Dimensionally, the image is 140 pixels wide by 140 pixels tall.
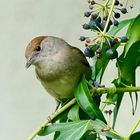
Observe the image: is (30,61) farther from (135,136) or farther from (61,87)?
(135,136)

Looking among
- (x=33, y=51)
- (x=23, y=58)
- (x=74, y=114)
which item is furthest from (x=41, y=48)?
(x=23, y=58)

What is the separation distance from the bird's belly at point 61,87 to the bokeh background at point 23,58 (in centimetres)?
77

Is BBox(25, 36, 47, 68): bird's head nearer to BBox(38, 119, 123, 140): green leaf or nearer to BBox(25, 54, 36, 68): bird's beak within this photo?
BBox(25, 54, 36, 68): bird's beak

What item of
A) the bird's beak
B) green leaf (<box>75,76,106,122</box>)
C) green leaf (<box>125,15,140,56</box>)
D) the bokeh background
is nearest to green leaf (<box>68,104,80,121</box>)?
green leaf (<box>75,76,106,122</box>)

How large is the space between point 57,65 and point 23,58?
2.81ft

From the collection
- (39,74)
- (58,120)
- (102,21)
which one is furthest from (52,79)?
(102,21)

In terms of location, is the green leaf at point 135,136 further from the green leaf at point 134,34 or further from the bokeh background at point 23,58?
the bokeh background at point 23,58

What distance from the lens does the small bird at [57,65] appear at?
1174mm

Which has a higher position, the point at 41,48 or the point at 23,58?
the point at 41,48

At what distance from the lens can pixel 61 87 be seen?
1.20 metres

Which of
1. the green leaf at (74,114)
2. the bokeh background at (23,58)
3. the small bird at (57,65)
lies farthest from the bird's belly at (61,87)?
the bokeh background at (23,58)

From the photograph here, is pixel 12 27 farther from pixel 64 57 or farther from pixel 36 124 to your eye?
pixel 64 57

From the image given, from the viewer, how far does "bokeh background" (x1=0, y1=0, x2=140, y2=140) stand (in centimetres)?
202

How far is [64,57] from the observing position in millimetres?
1230
